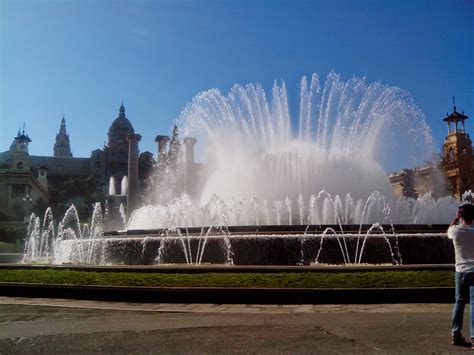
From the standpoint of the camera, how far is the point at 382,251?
47.8ft

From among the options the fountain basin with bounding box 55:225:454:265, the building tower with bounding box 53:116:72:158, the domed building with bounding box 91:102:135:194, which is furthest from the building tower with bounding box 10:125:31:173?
the fountain basin with bounding box 55:225:454:265

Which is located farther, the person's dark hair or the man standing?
the person's dark hair

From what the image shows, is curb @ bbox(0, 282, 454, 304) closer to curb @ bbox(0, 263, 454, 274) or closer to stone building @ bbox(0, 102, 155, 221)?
curb @ bbox(0, 263, 454, 274)

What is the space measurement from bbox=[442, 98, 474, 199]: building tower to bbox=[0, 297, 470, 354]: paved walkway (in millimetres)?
43632

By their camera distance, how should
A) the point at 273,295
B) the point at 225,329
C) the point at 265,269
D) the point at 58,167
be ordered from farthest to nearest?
the point at 58,167 < the point at 265,269 < the point at 273,295 < the point at 225,329

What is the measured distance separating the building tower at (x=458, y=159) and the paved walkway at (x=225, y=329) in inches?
1718

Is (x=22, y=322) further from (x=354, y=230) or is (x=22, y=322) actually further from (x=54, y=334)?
(x=354, y=230)

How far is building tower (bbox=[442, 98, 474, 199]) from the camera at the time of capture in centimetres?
4772

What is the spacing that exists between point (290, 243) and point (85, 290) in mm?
6690

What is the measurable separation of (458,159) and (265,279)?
46.9m

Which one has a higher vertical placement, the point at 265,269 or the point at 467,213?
the point at 467,213

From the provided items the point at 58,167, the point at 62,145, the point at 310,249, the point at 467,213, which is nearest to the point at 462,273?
the point at 467,213

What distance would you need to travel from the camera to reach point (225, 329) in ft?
21.3

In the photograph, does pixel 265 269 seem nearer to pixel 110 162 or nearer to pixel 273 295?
pixel 273 295
